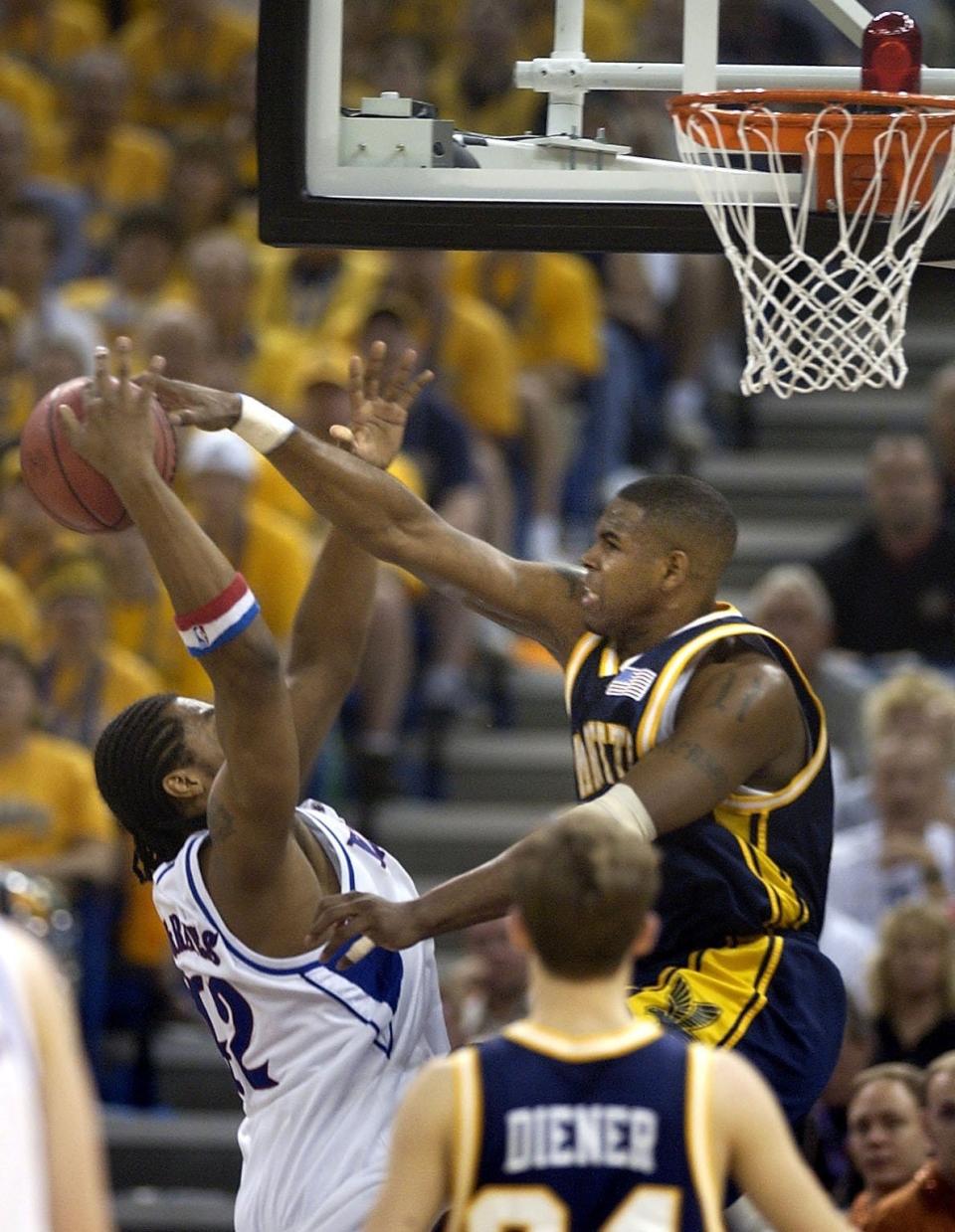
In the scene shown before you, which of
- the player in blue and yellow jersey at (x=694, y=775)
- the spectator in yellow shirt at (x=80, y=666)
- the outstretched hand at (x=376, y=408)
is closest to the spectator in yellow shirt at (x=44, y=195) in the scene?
the spectator in yellow shirt at (x=80, y=666)

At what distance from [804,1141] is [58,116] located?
7522mm

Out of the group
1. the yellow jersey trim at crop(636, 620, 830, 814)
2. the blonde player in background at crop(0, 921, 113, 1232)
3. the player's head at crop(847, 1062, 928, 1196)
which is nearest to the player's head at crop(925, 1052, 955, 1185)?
the player's head at crop(847, 1062, 928, 1196)

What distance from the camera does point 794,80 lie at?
16.7 feet

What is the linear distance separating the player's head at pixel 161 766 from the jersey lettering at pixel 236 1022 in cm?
28

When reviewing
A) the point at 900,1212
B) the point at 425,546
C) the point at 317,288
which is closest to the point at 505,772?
the point at 317,288

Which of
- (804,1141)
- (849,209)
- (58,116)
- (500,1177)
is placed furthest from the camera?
(58,116)

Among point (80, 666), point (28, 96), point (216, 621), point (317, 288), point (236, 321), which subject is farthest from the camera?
point (28, 96)

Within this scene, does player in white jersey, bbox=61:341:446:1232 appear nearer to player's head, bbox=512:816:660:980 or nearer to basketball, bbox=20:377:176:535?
basketball, bbox=20:377:176:535

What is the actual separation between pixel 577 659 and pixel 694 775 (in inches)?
21.6

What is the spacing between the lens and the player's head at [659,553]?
15.1ft

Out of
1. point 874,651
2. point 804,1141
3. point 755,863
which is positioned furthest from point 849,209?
point 874,651

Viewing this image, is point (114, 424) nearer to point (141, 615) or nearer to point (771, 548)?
point (141, 615)

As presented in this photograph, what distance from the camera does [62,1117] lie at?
2.79 meters

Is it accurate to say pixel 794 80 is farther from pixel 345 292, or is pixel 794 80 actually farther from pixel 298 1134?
pixel 345 292
